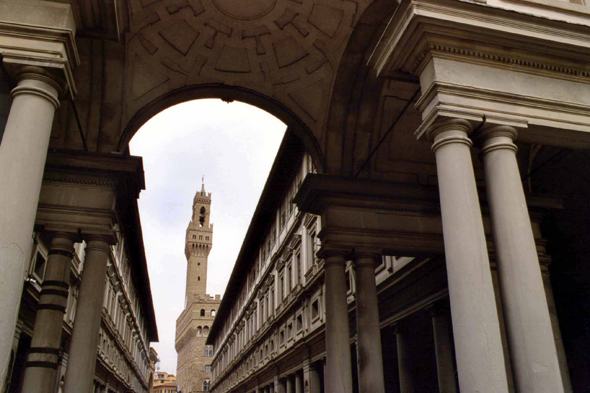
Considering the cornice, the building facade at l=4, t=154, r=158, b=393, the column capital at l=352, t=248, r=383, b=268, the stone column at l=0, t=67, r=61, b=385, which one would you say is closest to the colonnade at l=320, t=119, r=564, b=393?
the cornice

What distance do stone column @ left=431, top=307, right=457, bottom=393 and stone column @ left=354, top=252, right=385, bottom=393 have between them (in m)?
4.77

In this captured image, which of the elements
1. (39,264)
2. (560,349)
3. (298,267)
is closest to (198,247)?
(298,267)

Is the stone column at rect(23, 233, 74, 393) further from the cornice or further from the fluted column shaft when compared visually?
the fluted column shaft

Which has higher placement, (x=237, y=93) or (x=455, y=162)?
(x=237, y=93)

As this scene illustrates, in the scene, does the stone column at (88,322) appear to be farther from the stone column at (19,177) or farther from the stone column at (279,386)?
the stone column at (279,386)

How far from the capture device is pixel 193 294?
10562 cm

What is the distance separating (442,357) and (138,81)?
12280 millimetres

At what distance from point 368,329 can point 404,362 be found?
7298mm

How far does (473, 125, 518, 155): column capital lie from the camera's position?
28.0ft

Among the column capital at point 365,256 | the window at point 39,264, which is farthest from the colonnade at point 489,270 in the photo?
the window at point 39,264

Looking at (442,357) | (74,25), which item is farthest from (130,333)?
(74,25)

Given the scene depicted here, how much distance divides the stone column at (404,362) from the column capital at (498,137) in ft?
40.9

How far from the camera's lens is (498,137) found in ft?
28.2

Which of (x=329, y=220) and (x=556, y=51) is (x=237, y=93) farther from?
(x=556, y=51)
